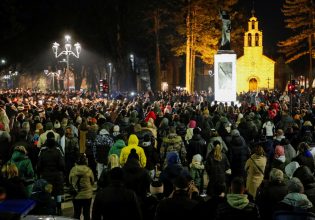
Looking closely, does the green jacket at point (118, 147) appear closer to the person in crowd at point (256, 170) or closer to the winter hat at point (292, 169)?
the person in crowd at point (256, 170)

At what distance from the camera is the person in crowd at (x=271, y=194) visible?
788 cm

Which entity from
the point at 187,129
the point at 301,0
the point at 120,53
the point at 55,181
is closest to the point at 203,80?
the point at 301,0

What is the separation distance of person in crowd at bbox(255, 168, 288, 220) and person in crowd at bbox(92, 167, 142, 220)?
87.1 inches

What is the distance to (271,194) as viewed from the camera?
25.9 feet

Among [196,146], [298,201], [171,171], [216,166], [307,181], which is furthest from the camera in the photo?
[196,146]

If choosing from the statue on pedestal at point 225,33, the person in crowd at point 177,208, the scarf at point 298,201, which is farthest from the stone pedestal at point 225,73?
the person in crowd at point 177,208

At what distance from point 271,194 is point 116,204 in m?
2.52

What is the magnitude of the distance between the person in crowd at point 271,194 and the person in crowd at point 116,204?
A: 7.26 ft

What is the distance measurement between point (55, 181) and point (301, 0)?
46213mm

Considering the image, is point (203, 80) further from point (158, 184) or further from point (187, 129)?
point (158, 184)

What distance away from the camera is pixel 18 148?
383 inches

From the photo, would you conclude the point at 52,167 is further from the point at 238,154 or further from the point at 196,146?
the point at 238,154

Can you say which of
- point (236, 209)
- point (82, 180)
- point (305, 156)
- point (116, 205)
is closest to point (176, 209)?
point (236, 209)

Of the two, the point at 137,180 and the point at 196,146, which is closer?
the point at 137,180
